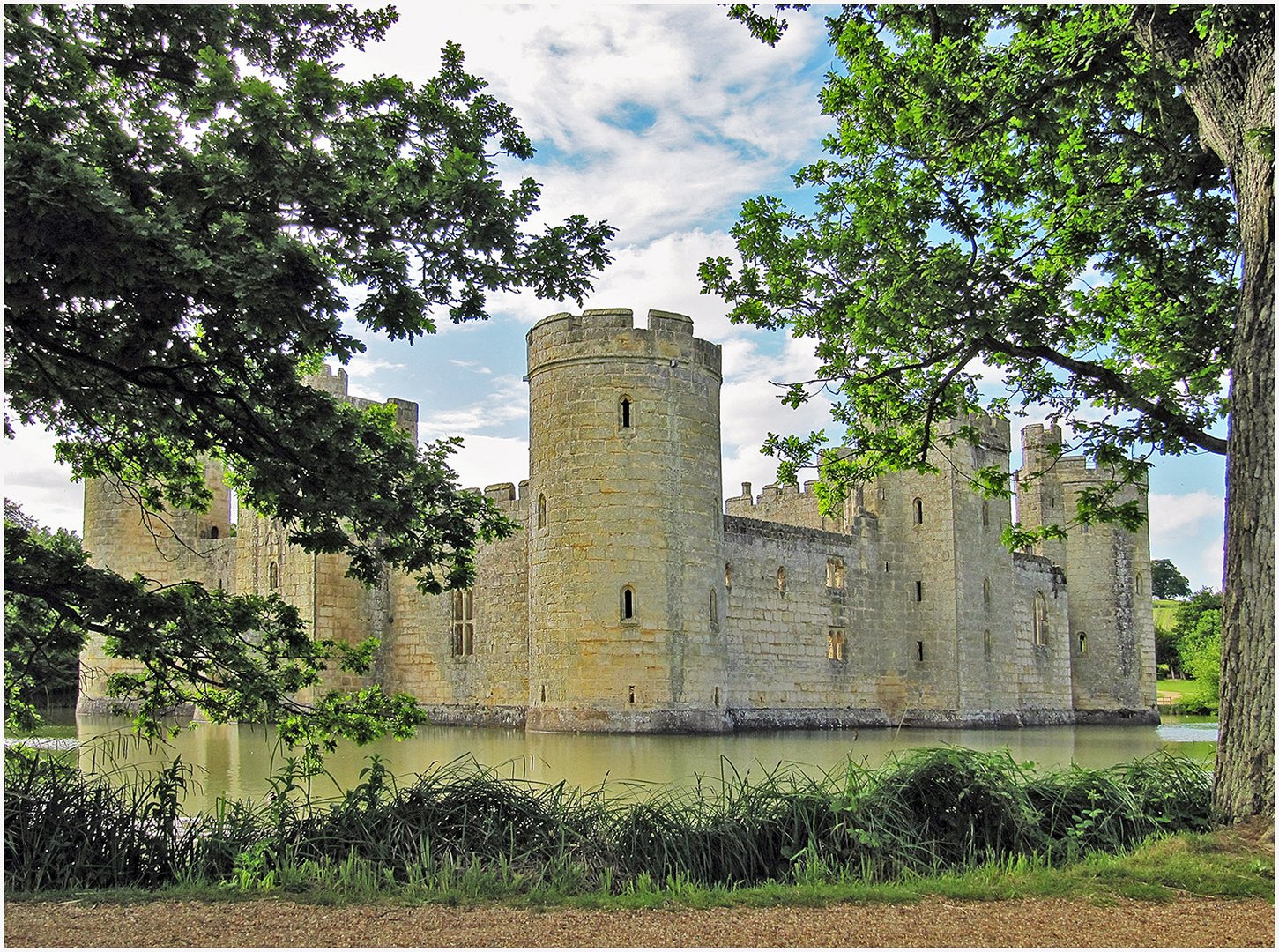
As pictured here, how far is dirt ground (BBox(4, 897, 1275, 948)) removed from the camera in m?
5.00

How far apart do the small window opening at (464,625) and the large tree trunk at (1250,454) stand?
2157 cm

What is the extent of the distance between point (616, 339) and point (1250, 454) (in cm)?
1621

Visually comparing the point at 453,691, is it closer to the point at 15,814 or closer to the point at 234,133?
the point at 15,814

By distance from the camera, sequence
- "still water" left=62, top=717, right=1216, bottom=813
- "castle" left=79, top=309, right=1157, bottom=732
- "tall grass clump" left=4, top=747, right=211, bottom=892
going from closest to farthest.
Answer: "tall grass clump" left=4, top=747, right=211, bottom=892 < "still water" left=62, top=717, right=1216, bottom=813 < "castle" left=79, top=309, right=1157, bottom=732

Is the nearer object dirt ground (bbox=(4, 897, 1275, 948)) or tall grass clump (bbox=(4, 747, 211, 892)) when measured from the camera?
dirt ground (bbox=(4, 897, 1275, 948))

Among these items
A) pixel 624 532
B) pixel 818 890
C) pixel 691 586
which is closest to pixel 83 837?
pixel 818 890

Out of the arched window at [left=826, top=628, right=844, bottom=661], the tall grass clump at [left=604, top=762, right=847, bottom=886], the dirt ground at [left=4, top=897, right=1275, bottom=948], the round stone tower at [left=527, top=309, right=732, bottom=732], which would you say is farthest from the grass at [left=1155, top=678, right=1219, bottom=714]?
the dirt ground at [left=4, top=897, right=1275, bottom=948]

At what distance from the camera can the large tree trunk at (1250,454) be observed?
701 centimetres

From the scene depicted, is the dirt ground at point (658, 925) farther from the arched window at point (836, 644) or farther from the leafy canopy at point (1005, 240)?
the arched window at point (836, 644)

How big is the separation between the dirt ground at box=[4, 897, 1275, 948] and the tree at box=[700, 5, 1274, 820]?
8.61ft

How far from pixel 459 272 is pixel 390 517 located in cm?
187

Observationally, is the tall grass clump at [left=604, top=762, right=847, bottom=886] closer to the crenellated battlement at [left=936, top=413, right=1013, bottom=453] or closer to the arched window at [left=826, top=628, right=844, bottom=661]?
the arched window at [left=826, top=628, right=844, bottom=661]

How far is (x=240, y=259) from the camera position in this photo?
5.38 meters

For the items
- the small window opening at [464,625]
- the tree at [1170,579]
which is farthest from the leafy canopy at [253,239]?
the tree at [1170,579]
